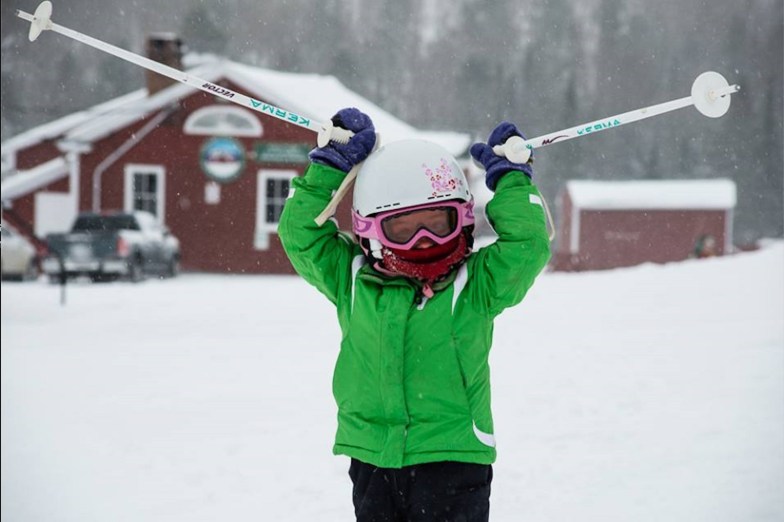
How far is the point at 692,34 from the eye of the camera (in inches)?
2489

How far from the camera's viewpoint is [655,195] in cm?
3756

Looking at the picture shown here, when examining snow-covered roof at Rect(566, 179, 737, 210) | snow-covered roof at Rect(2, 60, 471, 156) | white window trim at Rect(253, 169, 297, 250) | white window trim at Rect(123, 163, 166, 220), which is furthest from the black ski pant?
snow-covered roof at Rect(566, 179, 737, 210)

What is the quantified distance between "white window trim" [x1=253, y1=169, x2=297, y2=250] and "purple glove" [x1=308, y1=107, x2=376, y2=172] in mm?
19004

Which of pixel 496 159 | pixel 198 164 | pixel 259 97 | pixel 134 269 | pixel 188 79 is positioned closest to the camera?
pixel 496 159

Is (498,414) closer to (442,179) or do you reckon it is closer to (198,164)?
(442,179)

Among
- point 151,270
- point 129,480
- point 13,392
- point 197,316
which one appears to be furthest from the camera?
point 151,270

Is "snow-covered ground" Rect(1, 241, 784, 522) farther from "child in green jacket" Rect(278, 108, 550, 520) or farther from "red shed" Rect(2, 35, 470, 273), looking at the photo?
"red shed" Rect(2, 35, 470, 273)

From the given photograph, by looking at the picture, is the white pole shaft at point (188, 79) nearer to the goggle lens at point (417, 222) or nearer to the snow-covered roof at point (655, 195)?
the goggle lens at point (417, 222)

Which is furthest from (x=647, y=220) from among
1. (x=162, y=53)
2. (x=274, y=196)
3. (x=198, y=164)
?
(x=162, y=53)

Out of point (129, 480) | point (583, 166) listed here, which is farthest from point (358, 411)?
point (583, 166)

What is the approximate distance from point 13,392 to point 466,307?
5.39 m

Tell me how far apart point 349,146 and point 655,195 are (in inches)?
1422

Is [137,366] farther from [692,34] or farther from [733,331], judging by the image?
[692,34]

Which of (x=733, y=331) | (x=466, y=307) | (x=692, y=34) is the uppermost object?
(x=692, y=34)
